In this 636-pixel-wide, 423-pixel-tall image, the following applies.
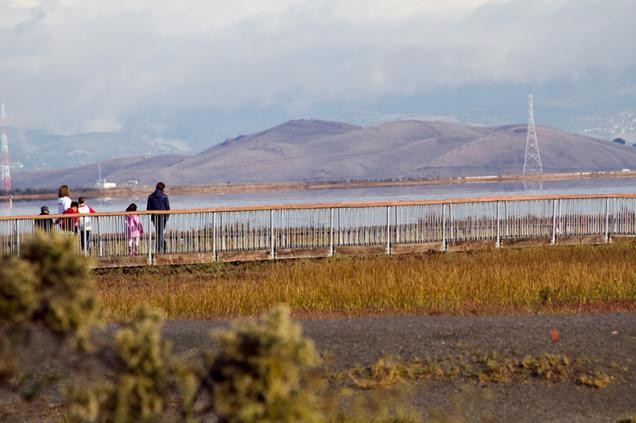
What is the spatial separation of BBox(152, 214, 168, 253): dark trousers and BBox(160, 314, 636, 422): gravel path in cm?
1194

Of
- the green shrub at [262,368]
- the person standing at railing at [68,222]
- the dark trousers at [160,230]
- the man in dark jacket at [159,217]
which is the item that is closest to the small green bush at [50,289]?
the green shrub at [262,368]

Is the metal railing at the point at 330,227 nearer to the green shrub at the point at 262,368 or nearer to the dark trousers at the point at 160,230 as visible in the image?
the dark trousers at the point at 160,230

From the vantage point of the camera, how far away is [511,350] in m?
16.0

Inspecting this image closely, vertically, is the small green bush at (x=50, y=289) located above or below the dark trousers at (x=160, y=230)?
above

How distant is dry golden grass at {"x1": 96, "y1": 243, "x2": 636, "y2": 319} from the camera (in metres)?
21.8

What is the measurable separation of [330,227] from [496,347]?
1785 cm

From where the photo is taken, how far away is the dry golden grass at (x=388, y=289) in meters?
21.8

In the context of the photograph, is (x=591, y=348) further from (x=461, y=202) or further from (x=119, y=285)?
(x=461, y=202)

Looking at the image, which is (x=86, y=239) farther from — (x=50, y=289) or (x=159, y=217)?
(x=50, y=289)

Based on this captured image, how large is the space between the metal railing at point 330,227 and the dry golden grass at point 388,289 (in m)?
1.38

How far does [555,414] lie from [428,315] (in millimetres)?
7873

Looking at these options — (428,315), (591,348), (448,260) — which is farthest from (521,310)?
(448,260)

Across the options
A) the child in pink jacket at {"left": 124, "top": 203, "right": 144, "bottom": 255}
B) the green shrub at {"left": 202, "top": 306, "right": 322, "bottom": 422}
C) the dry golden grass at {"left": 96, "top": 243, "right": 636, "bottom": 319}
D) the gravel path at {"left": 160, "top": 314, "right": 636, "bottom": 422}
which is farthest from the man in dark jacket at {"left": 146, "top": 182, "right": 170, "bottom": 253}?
the green shrub at {"left": 202, "top": 306, "right": 322, "bottom": 422}

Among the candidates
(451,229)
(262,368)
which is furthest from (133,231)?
(262,368)
